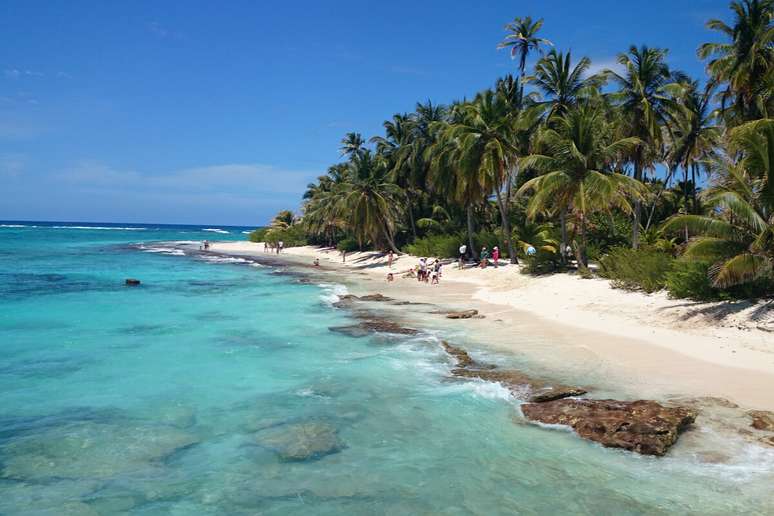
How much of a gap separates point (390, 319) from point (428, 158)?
23.4m

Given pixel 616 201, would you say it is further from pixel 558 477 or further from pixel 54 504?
pixel 54 504

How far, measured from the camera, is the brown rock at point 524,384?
965cm

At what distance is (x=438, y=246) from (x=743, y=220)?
2791 centimetres

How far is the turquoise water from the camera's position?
6484 mm

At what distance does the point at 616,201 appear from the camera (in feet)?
74.2

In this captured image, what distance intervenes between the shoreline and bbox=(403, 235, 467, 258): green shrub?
47.2ft

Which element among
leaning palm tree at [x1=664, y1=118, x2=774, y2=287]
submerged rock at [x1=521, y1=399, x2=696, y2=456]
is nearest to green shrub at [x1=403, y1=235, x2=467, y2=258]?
leaning palm tree at [x1=664, y1=118, x2=774, y2=287]

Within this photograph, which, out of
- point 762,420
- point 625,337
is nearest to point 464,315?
point 625,337

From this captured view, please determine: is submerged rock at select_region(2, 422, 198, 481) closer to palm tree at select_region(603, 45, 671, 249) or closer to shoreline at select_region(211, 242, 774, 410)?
shoreline at select_region(211, 242, 774, 410)

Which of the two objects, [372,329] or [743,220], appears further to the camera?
[372,329]

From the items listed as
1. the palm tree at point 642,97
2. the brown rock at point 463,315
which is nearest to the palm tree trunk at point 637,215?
the palm tree at point 642,97

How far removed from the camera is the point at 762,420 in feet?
26.6

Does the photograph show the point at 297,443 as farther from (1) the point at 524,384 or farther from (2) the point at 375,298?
(2) the point at 375,298

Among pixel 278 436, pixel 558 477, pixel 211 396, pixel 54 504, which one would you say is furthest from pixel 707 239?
pixel 54 504
